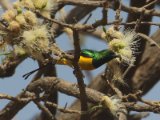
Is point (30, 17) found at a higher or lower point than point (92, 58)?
higher

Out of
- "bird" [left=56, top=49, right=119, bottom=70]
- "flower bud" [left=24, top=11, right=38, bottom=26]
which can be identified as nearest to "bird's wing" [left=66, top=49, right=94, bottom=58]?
"bird" [left=56, top=49, right=119, bottom=70]

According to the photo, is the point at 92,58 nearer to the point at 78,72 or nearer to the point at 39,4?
the point at 78,72

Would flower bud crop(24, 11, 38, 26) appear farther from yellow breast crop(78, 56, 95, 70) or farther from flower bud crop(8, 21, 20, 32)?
yellow breast crop(78, 56, 95, 70)

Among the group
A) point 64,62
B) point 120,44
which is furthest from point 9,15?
point 120,44

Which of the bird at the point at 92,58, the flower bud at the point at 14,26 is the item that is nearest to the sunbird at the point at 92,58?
the bird at the point at 92,58

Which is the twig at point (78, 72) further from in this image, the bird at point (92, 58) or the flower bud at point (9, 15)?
the flower bud at point (9, 15)

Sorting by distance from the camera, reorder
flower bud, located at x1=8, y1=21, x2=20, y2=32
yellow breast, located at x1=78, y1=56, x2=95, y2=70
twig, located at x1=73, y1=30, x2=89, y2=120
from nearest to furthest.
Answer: twig, located at x1=73, y1=30, x2=89, y2=120 → flower bud, located at x1=8, y1=21, x2=20, y2=32 → yellow breast, located at x1=78, y1=56, x2=95, y2=70

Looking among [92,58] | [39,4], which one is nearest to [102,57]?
[92,58]

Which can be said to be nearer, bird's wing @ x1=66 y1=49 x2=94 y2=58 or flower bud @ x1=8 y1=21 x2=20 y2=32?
flower bud @ x1=8 y1=21 x2=20 y2=32

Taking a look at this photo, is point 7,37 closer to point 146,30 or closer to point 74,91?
point 74,91

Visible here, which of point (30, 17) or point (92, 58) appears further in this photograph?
point (92, 58)

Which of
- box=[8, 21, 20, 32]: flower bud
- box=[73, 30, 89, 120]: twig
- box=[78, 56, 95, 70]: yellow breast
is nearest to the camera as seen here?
box=[73, 30, 89, 120]: twig

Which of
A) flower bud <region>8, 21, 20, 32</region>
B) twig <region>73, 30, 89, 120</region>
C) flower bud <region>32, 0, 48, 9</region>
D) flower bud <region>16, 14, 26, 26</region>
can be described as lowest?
twig <region>73, 30, 89, 120</region>

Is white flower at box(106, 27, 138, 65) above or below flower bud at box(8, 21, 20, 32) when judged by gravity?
below
